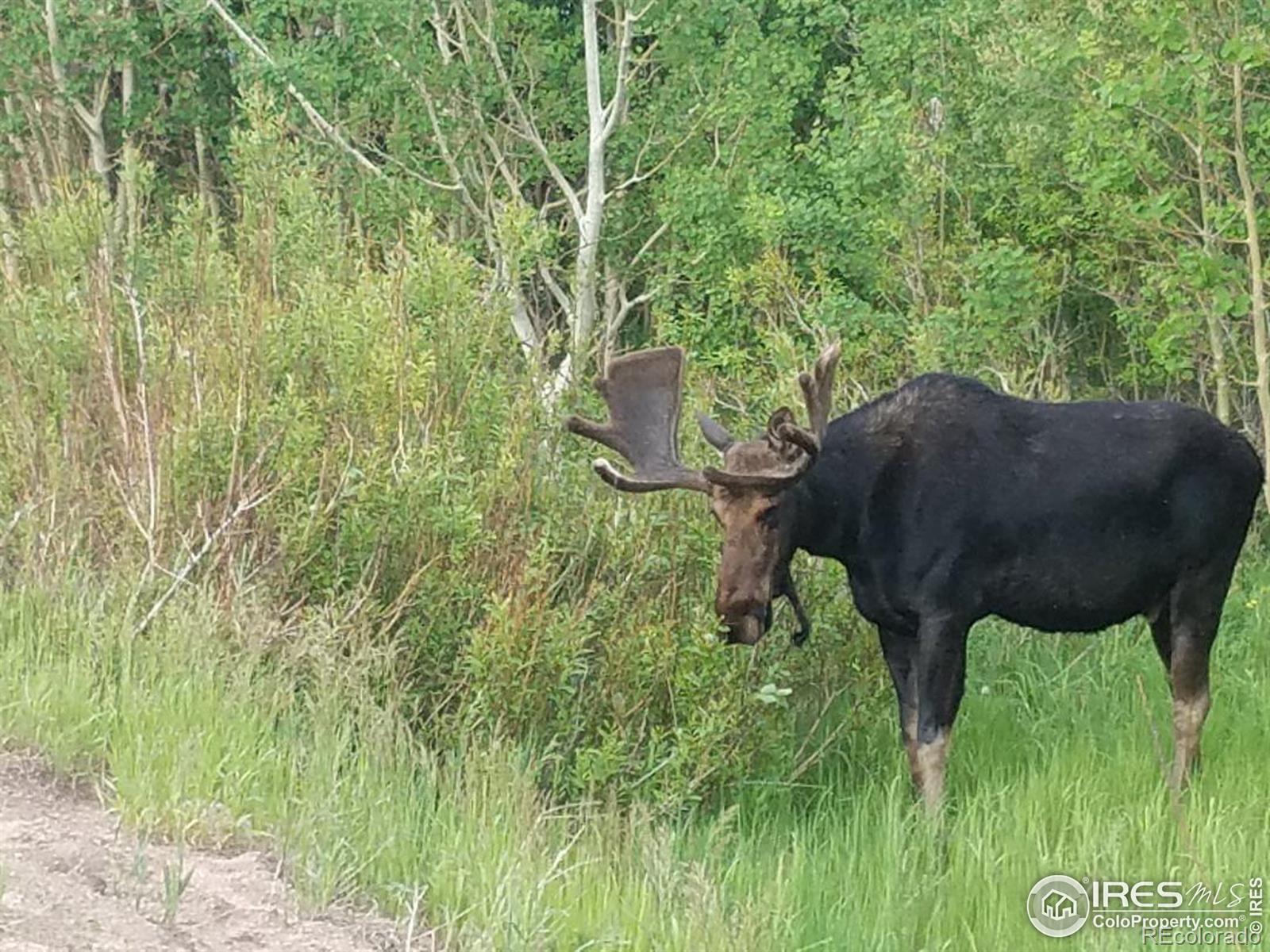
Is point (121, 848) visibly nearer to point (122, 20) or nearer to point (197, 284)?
point (197, 284)

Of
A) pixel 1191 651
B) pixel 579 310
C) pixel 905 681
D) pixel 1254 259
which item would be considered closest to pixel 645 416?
pixel 905 681

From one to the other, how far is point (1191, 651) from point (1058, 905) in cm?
186

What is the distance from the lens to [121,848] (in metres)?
5.27

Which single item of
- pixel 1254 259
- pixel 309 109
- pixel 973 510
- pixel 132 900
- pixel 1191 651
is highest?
pixel 309 109

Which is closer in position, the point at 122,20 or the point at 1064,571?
the point at 1064,571

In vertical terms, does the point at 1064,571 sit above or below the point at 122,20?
below

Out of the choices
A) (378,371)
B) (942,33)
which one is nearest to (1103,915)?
(378,371)

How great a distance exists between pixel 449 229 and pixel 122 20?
4.25 m

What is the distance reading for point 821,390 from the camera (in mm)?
7141

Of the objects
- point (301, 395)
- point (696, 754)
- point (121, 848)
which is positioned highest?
point (301, 395)

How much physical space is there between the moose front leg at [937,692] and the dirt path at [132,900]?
9.42ft

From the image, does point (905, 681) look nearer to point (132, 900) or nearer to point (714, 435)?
point (714, 435)

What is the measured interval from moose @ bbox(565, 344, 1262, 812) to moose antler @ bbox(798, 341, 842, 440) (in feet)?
0.03

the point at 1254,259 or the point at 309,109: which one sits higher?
the point at 309,109
